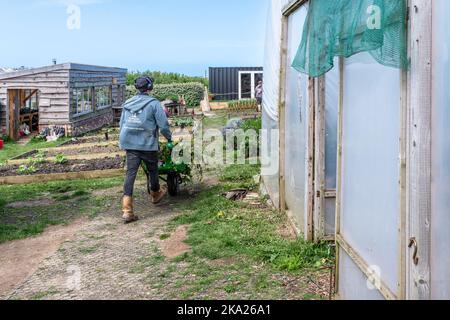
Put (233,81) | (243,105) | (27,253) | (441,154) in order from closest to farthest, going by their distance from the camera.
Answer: (441,154) → (27,253) → (243,105) → (233,81)

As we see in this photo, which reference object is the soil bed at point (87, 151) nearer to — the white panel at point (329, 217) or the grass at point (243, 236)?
the grass at point (243, 236)

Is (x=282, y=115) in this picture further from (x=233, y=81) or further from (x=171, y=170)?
(x=233, y=81)

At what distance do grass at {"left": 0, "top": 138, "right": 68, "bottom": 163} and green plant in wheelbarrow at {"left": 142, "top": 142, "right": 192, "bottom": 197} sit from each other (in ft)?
28.2

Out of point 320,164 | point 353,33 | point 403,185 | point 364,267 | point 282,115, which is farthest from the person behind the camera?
point 282,115

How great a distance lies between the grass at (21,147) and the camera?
16438 millimetres

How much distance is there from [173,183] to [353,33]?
5.93 metres

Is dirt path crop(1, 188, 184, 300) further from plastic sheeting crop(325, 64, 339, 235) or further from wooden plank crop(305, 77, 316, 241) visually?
plastic sheeting crop(325, 64, 339, 235)

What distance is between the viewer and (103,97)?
2684cm

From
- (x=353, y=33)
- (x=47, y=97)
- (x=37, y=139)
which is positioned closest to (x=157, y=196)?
(x=353, y=33)

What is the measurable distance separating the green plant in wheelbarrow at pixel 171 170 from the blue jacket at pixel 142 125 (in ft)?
2.74

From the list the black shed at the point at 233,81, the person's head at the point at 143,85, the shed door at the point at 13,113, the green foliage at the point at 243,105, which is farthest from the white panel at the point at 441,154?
the black shed at the point at 233,81

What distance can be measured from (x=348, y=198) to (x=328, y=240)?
183 cm
